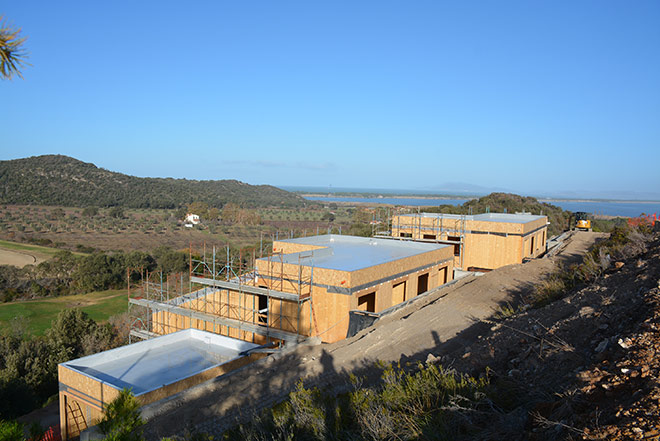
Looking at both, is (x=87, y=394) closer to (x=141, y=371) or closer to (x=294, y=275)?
(x=141, y=371)

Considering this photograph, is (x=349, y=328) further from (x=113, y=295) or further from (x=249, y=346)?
(x=113, y=295)

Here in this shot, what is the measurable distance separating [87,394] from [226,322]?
597 centimetres

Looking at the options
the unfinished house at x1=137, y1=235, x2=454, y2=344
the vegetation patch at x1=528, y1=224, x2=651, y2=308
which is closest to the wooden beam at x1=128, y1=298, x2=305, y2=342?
the unfinished house at x1=137, y1=235, x2=454, y2=344

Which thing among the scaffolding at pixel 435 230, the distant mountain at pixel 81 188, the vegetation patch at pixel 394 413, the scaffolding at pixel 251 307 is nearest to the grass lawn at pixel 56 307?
the scaffolding at pixel 251 307

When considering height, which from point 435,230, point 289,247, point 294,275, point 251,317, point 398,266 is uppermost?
point 435,230

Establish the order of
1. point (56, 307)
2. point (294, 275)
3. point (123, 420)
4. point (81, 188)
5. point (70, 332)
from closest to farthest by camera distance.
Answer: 1. point (123, 420)
2. point (294, 275)
3. point (70, 332)
4. point (56, 307)
5. point (81, 188)

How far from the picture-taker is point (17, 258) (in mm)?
41188

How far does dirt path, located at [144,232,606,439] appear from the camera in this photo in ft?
29.2

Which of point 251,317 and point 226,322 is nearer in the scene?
point 226,322

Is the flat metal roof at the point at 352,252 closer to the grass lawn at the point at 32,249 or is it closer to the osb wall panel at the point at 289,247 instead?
the osb wall panel at the point at 289,247

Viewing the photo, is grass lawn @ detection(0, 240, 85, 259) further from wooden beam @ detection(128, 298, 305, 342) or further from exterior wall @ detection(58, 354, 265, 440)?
exterior wall @ detection(58, 354, 265, 440)

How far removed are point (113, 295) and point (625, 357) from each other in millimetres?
36930

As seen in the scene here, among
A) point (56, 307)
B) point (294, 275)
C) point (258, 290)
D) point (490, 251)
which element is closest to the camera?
point (258, 290)

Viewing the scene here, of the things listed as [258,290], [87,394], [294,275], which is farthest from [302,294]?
[87,394]
